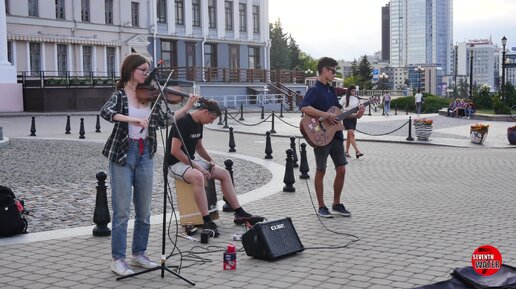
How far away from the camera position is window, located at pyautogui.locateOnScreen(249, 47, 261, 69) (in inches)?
2621

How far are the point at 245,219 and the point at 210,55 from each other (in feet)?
179

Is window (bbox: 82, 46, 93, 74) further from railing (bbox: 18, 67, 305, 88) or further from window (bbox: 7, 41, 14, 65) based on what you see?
window (bbox: 7, 41, 14, 65)

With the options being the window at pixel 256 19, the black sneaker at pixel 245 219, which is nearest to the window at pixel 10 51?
the window at pixel 256 19

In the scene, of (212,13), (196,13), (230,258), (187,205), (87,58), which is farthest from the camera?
(212,13)

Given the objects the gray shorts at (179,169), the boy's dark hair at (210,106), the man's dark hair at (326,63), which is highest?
the man's dark hair at (326,63)

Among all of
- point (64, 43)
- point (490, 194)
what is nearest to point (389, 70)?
point (64, 43)

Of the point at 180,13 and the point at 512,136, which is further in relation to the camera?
the point at 180,13

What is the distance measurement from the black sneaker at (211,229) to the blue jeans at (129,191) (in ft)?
4.81

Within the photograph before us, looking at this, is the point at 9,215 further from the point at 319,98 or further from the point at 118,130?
the point at 319,98

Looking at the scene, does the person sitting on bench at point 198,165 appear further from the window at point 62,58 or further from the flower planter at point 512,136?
the window at point 62,58

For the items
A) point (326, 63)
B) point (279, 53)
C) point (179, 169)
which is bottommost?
point (179, 169)

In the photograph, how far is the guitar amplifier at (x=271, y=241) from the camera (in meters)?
6.91

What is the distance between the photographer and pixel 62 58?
49.4 metres

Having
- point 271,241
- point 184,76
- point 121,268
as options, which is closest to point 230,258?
point 271,241
